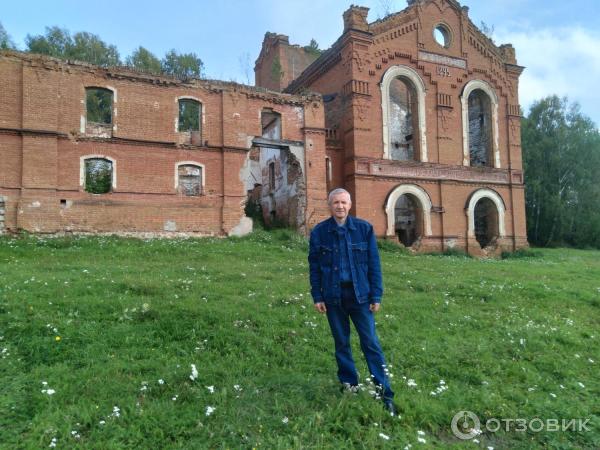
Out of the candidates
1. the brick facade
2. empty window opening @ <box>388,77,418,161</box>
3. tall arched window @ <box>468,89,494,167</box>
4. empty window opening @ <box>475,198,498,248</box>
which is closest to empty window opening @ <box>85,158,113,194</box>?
the brick facade

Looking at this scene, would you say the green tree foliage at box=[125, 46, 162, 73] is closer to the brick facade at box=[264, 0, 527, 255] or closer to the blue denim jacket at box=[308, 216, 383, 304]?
the brick facade at box=[264, 0, 527, 255]

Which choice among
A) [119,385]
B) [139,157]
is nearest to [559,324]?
[119,385]

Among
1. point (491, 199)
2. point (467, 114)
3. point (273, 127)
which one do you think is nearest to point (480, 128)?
point (467, 114)

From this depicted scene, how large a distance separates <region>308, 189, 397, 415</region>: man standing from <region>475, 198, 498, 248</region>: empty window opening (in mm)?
23841

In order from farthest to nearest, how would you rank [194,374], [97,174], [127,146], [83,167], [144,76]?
1. [97,174]
2. [144,76]
3. [127,146]
4. [83,167]
5. [194,374]

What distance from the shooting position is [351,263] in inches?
183

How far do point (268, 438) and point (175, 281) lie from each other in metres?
6.32

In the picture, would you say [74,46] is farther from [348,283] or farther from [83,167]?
[348,283]

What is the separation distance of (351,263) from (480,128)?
86.1ft

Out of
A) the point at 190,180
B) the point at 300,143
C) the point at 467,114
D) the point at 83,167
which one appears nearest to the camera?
the point at 83,167

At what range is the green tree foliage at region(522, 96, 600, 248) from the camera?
35.8m

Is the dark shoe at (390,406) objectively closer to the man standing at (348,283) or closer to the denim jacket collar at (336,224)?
the man standing at (348,283)

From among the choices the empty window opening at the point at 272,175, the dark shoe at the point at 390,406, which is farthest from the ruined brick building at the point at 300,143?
the dark shoe at the point at 390,406

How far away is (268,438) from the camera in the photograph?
3926 millimetres
